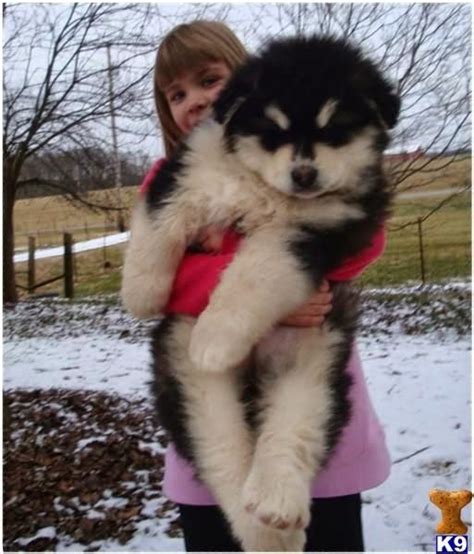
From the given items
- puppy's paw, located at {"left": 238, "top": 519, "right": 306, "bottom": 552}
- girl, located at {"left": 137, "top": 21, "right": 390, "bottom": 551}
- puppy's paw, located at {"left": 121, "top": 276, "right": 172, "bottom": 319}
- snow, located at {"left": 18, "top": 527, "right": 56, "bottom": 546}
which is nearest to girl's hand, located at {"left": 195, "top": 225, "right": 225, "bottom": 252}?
girl, located at {"left": 137, "top": 21, "right": 390, "bottom": 551}

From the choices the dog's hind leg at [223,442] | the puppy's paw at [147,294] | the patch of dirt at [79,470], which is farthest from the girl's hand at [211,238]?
the patch of dirt at [79,470]

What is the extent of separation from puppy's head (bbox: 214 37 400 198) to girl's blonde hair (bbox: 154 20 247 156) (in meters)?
0.28

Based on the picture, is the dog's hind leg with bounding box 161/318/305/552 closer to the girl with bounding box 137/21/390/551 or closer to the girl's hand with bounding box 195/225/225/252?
the girl with bounding box 137/21/390/551

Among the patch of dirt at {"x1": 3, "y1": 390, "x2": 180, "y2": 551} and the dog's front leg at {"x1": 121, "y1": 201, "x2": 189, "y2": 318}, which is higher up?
the dog's front leg at {"x1": 121, "y1": 201, "x2": 189, "y2": 318}

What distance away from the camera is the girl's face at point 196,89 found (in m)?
1.78

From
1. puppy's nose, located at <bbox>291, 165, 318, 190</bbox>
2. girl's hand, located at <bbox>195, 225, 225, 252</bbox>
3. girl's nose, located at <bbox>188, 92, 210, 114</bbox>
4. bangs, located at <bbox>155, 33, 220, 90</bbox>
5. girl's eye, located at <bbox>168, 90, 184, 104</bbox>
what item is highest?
bangs, located at <bbox>155, 33, 220, 90</bbox>

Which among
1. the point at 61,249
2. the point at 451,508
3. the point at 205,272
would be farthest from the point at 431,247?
the point at 205,272

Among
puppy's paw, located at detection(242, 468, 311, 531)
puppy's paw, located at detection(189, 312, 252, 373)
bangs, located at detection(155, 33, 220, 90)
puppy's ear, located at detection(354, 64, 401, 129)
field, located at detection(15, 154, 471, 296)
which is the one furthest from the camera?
field, located at detection(15, 154, 471, 296)

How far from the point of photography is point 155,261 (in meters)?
1.48

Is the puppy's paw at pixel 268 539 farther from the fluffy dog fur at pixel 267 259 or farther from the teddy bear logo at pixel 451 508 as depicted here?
the teddy bear logo at pixel 451 508

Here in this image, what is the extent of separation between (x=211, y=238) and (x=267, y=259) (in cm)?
21

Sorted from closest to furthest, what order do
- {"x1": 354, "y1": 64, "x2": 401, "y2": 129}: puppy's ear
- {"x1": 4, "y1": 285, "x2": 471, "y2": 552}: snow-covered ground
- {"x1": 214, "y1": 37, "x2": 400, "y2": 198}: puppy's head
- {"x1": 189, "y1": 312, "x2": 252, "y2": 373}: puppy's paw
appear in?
1. {"x1": 189, "y1": 312, "x2": 252, "y2": 373}: puppy's paw
2. {"x1": 214, "y1": 37, "x2": 400, "y2": 198}: puppy's head
3. {"x1": 354, "y1": 64, "x2": 401, "y2": 129}: puppy's ear
4. {"x1": 4, "y1": 285, "x2": 471, "y2": 552}: snow-covered ground

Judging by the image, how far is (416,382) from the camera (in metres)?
3.65

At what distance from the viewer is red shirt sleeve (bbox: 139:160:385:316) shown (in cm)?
143
